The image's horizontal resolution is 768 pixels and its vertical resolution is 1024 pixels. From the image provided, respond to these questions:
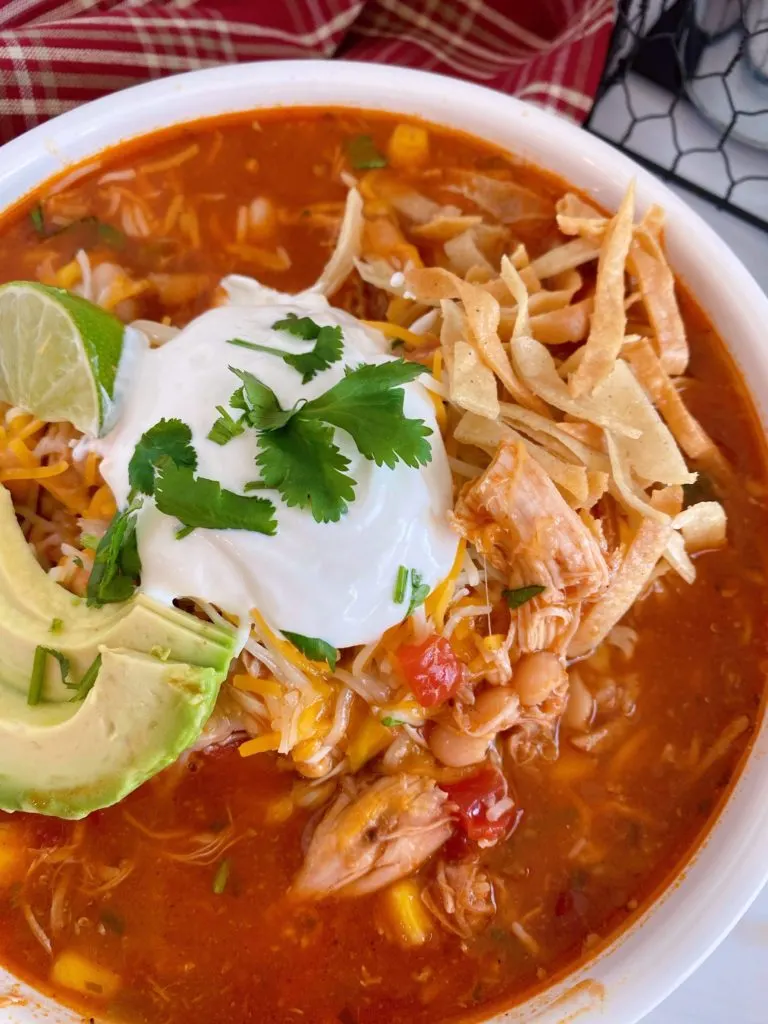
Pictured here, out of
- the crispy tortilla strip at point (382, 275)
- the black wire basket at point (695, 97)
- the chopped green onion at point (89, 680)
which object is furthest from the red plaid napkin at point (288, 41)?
the chopped green onion at point (89, 680)

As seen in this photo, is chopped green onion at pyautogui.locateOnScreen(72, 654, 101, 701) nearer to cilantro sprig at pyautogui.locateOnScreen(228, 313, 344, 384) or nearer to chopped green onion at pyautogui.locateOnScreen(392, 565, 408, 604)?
chopped green onion at pyautogui.locateOnScreen(392, 565, 408, 604)

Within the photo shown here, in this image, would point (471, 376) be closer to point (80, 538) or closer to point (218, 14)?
point (80, 538)

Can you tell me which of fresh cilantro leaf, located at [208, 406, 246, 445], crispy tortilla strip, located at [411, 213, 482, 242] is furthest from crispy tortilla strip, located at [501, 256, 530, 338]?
fresh cilantro leaf, located at [208, 406, 246, 445]

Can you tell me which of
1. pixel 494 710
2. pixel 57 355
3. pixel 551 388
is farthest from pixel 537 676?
pixel 57 355

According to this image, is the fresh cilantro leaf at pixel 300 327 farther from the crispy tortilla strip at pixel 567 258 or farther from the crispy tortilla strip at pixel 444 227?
the crispy tortilla strip at pixel 567 258

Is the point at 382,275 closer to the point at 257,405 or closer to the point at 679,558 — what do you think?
the point at 257,405

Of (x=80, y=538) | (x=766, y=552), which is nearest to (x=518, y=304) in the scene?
(x=766, y=552)
